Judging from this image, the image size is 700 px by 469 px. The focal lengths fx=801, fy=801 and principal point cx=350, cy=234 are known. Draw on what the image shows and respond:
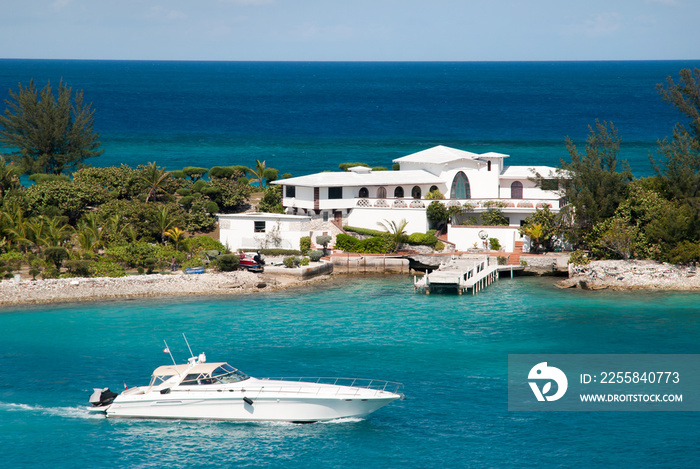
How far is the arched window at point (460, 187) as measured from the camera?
74.4m

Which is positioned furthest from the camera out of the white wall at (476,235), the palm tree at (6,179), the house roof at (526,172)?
the house roof at (526,172)

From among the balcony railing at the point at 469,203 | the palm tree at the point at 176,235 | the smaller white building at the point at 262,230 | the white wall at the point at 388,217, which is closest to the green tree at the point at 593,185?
the balcony railing at the point at 469,203

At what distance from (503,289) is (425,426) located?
90.8 ft

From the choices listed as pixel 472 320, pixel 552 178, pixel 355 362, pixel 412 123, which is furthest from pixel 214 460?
pixel 412 123

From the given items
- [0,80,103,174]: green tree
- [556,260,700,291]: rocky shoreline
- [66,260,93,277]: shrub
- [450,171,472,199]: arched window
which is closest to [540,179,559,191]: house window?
[450,171,472,199]: arched window

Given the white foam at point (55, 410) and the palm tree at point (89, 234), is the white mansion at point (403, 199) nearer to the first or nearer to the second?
the palm tree at point (89, 234)

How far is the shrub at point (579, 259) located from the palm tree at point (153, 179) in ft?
122

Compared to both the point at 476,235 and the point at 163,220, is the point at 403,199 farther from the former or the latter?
the point at 163,220

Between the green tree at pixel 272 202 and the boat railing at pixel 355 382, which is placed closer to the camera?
the boat railing at pixel 355 382

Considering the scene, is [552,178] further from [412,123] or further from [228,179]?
[412,123]

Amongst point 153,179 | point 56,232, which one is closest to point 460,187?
point 153,179

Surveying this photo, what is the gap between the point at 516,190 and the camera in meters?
75.9

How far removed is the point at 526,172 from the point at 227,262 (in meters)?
31.2

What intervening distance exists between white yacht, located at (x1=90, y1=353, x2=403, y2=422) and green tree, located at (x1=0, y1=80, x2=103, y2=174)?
56.2 m
